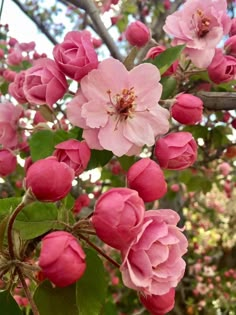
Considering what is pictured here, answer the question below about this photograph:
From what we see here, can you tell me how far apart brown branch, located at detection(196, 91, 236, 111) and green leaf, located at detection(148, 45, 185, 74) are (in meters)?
0.20

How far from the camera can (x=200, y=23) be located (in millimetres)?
1155

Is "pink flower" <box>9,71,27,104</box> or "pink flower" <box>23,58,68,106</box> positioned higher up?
"pink flower" <box>23,58,68,106</box>

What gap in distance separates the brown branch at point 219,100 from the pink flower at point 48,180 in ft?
1.83

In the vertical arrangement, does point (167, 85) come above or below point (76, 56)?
below

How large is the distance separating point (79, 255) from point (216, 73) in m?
0.57

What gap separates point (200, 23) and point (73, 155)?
49cm

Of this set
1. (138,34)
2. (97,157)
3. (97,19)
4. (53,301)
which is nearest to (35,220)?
(53,301)

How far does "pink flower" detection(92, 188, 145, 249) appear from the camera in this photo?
0.68m

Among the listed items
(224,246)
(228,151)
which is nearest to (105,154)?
(228,151)

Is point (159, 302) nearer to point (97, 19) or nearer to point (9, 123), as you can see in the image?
point (9, 123)

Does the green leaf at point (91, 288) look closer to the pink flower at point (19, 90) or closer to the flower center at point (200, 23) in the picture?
the pink flower at point (19, 90)

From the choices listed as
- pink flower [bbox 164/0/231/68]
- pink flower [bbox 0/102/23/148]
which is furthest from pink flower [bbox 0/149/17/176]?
pink flower [bbox 164/0/231/68]

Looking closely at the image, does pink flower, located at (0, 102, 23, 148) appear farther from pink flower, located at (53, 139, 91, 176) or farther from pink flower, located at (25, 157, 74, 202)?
pink flower, located at (25, 157, 74, 202)

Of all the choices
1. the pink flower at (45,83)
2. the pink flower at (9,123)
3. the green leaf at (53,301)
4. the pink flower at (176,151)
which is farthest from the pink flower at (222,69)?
the green leaf at (53,301)
